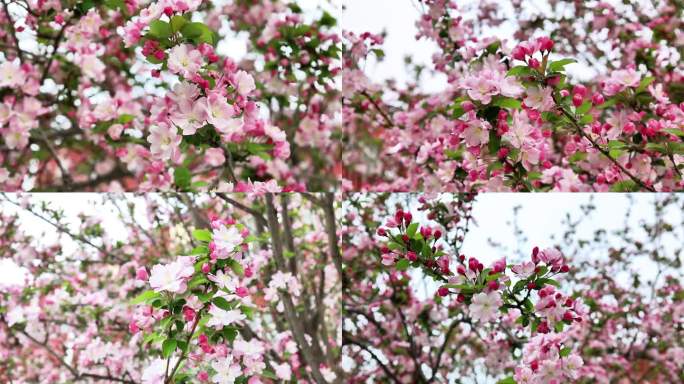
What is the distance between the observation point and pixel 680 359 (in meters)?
2.27

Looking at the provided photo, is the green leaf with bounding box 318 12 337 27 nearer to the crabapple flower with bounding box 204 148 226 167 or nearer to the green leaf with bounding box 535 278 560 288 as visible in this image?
the crabapple flower with bounding box 204 148 226 167

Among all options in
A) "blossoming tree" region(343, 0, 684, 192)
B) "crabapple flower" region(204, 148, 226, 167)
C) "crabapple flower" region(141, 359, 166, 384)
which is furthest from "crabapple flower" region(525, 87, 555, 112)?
"crabapple flower" region(204, 148, 226, 167)

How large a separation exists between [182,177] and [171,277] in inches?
18.8

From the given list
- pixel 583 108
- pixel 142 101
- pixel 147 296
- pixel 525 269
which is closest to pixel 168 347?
pixel 147 296

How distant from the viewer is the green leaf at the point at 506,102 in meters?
1.25

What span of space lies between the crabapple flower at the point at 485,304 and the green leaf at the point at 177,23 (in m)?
0.74

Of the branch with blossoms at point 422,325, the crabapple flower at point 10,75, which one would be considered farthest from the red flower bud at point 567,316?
the crabapple flower at point 10,75

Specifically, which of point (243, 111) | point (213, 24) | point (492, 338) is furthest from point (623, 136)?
point (213, 24)

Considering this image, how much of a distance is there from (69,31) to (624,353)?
6.92 feet

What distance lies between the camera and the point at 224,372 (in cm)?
156

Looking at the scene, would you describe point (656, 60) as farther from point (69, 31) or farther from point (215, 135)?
point (69, 31)

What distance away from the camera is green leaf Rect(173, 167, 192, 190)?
5.58ft

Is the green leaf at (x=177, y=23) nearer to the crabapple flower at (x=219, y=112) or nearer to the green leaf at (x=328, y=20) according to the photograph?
the crabapple flower at (x=219, y=112)

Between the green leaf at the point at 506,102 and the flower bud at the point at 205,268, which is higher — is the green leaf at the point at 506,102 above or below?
above
